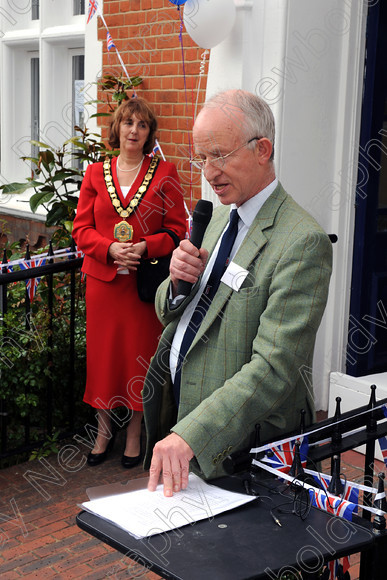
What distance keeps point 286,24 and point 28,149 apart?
520 cm

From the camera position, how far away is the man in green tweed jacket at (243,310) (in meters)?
2.06

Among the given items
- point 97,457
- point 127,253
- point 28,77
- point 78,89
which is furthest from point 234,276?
point 28,77

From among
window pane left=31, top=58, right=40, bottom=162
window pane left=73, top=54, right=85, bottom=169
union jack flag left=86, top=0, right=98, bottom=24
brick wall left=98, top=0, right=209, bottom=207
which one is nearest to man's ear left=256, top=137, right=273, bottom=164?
brick wall left=98, top=0, right=209, bottom=207

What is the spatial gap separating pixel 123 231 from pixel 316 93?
158 cm

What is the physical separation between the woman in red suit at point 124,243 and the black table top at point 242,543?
2.77 meters

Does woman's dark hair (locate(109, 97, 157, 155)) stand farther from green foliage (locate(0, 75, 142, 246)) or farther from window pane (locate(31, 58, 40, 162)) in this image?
window pane (locate(31, 58, 40, 162))

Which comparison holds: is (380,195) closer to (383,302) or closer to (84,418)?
(383,302)

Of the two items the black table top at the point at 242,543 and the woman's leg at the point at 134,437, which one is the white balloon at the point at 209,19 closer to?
the woman's leg at the point at 134,437

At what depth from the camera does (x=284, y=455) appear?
7.43 feet

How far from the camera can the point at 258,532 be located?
5.80 feet

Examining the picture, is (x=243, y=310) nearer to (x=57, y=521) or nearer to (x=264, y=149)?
(x=264, y=149)

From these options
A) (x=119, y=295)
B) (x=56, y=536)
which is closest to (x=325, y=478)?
(x=56, y=536)

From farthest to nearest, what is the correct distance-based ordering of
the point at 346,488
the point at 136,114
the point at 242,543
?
the point at 136,114 → the point at 346,488 → the point at 242,543

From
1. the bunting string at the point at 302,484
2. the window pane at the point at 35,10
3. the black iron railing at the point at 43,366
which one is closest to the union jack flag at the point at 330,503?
the bunting string at the point at 302,484
